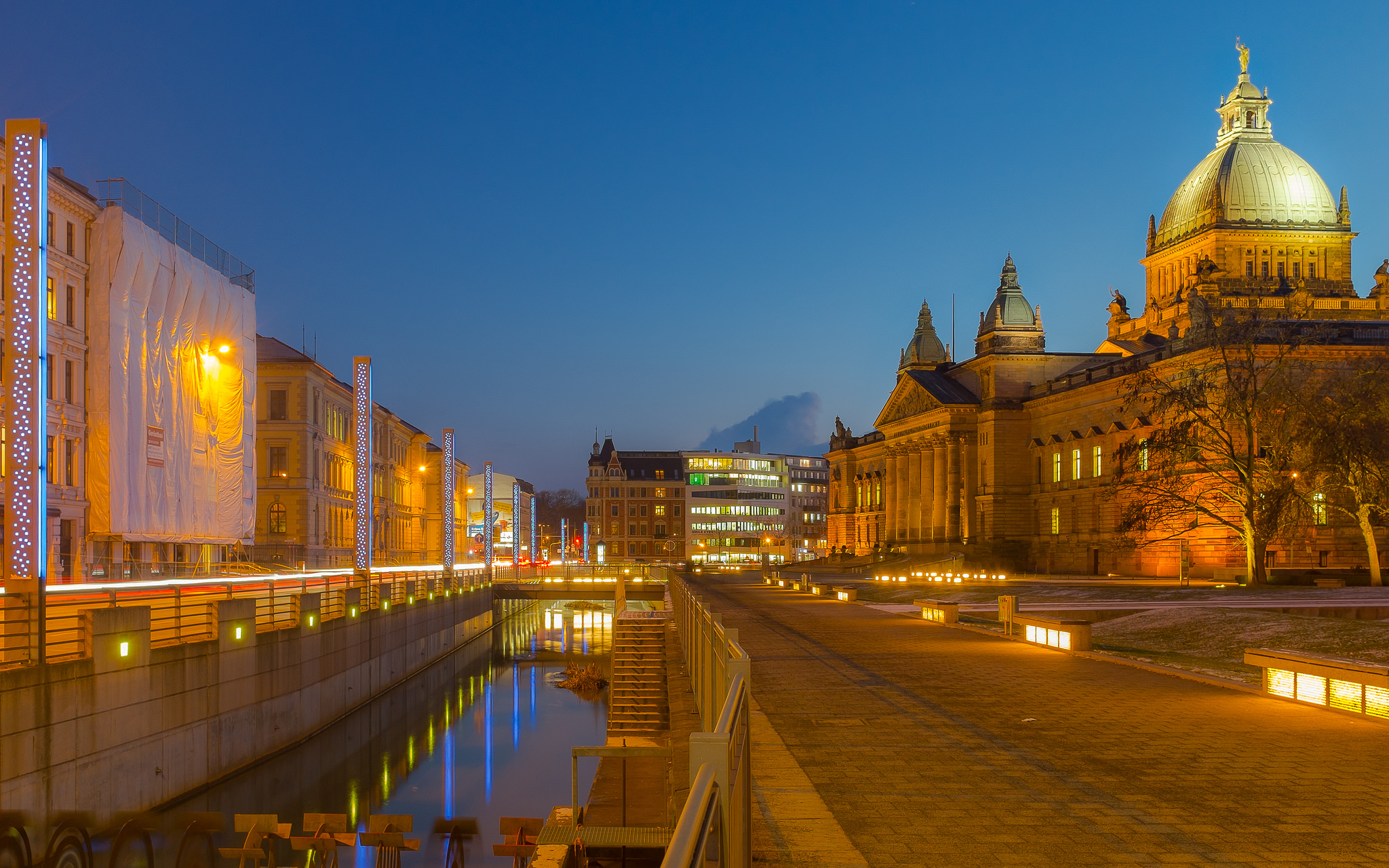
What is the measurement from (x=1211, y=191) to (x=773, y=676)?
93814mm

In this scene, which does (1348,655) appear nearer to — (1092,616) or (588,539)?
(1092,616)

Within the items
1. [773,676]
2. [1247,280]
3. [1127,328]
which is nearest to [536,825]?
[773,676]

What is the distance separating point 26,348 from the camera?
1838 centimetres

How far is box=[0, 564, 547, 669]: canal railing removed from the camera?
56.7 ft

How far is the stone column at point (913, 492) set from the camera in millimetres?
110250

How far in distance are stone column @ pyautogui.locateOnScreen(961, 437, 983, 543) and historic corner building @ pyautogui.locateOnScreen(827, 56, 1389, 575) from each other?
0.39 feet

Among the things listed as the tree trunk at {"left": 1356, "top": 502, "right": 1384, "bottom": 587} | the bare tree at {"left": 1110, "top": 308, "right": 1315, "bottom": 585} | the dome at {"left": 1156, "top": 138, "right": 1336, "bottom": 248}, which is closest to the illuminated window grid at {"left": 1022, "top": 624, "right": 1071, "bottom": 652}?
the bare tree at {"left": 1110, "top": 308, "right": 1315, "bottom": 585}

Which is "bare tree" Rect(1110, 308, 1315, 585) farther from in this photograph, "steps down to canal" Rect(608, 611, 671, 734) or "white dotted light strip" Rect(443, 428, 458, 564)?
"white dotted light strip" Rect(443, 428, 458, 564)

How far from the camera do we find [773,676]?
810 inches

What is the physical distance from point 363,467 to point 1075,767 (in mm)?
33062

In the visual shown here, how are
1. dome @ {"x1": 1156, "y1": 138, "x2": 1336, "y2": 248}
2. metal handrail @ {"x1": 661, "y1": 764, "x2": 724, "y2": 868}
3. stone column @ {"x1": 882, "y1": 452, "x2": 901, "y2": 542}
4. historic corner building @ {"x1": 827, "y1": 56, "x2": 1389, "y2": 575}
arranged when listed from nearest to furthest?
metal handrail @ {"x1": 661, "y1": 764, "x2": 724, "y2": 868}, historic corner building @ {"x1": 827, "y1": 56, "x2": 1389, "y2": 575}, dome @ {"x1": 1156, "y1": 138, "x2": 1336, "y2": 248}, stone column @ {"x1": 882, "y1": 452, "x2": 901, "y2": 542}

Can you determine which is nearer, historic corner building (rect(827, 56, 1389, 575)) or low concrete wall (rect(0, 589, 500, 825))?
low concrete wall (rect(0, 589, 500, 825))

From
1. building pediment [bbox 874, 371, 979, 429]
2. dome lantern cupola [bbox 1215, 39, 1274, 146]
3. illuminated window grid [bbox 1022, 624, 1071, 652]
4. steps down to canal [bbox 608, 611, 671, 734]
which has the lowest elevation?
steps down to canal [bbox 608, 611, 671, 734]

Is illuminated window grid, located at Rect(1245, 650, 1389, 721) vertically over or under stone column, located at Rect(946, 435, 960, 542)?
under
